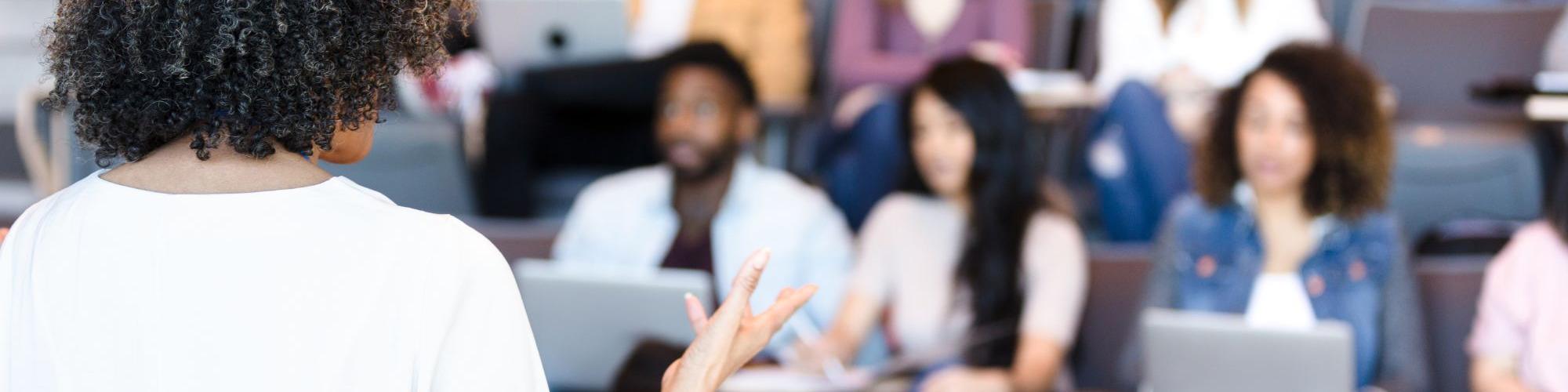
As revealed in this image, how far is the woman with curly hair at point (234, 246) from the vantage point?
2.67 feet

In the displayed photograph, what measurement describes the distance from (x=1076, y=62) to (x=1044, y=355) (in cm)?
175

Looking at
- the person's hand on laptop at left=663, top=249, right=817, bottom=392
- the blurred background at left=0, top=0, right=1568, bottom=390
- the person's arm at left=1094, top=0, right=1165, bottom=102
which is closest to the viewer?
the person's hand on laptop at left=663, top=249, right=817, bottom=392

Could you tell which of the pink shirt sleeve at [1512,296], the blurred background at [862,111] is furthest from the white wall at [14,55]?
the pink shirt sleeve at [1512,296]

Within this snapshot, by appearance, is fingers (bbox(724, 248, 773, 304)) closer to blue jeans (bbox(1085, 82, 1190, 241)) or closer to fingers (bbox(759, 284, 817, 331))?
fingers (bbox(759, 284, 817, 331))

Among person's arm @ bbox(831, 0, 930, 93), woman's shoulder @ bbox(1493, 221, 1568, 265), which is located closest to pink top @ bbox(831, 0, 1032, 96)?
person's arm @ bbox(831, 0, 930, 93)

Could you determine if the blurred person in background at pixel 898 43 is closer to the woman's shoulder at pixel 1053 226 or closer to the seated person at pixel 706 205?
the seated person at pixel 706 205

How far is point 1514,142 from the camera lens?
337 centimetres

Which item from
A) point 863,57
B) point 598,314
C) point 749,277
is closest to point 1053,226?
point 598,314

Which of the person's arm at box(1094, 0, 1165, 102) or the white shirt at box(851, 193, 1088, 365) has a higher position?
the person's arm at box(1094, 0, 1165, 102)

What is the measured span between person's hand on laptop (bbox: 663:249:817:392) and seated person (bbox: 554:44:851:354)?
6.02ft

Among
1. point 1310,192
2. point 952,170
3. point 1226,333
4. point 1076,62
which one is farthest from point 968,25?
point 1226,333

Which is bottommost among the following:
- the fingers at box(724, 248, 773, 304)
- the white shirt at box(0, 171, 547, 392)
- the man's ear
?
the man's ear

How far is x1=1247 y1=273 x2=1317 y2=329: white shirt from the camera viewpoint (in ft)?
8.43

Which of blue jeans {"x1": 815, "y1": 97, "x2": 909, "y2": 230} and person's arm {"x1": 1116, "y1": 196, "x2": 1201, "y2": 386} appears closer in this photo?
person's arm {"x1": 1116, "y1": 196, "x2": 1201, "y2": 386}
